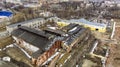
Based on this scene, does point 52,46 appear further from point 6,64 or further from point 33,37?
point 6,64

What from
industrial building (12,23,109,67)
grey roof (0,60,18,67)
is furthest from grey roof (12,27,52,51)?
grey roof (0,60,18,67)

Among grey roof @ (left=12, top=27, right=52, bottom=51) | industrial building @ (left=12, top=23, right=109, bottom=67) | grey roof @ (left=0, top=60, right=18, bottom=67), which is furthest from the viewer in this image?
grey roof @ (left=12, top=27, right=52, bottom=51)

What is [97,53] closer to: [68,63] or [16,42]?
[68,63]

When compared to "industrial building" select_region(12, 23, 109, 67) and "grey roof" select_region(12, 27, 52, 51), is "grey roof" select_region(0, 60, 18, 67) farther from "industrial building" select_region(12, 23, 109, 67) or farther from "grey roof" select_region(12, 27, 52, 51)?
"grey roof" select_region(12, 27, 52, 51)

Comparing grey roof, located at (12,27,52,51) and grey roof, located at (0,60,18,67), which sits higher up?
grey roof, located at (12,27,52,51)

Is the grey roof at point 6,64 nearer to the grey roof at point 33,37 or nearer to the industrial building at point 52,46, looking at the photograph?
the industrial building at point 52,46

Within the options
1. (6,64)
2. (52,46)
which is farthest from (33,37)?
(6,64)

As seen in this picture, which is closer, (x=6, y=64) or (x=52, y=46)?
(x=6, y=64)

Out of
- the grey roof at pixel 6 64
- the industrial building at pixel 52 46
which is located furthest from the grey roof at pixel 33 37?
the grey roof at pixel 6 64
